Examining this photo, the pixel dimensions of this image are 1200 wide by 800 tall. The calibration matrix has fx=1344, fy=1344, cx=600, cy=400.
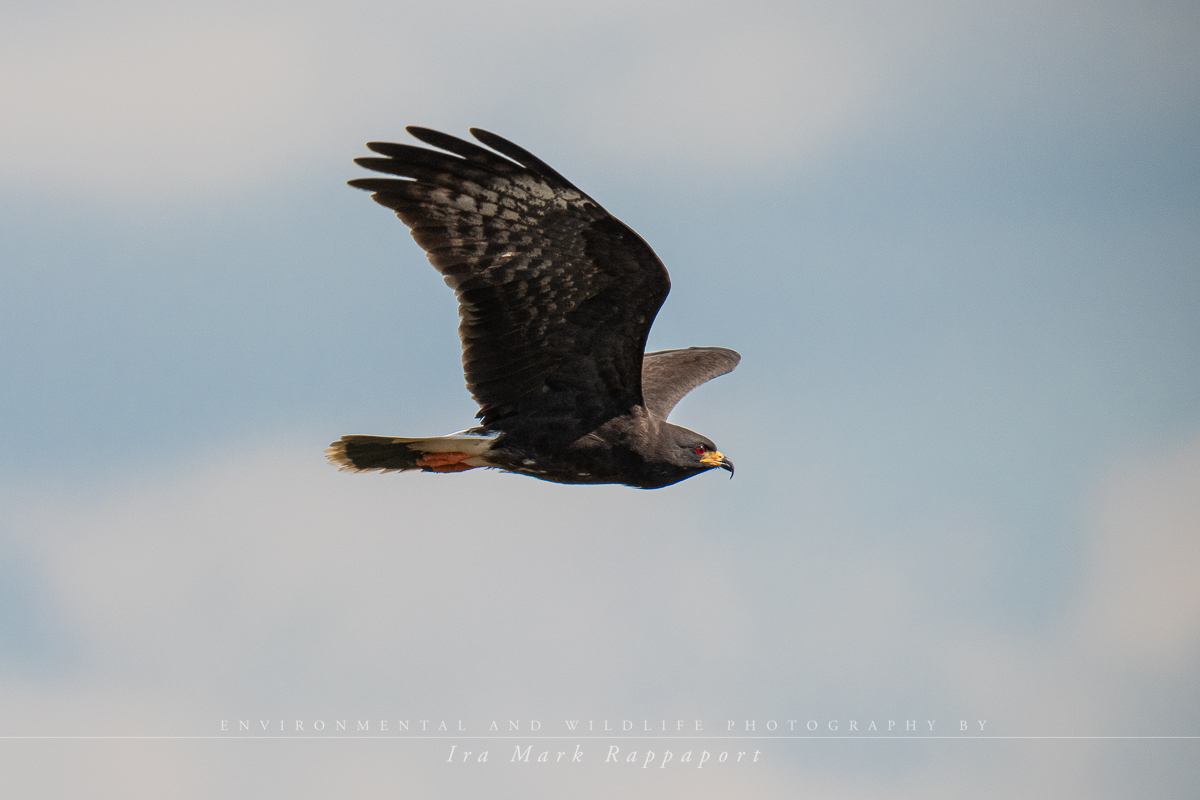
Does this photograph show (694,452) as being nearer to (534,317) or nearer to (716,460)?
(716,460)

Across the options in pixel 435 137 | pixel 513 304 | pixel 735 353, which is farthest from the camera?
pixel 735 353

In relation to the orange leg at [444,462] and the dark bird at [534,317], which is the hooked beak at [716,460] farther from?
the orange leg at [444,462]

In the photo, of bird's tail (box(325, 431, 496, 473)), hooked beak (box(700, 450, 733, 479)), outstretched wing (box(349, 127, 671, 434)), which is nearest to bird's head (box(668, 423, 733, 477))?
hooked beak (box(700, 450, 733, 479))

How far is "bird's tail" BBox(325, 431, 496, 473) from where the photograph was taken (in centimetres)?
1020

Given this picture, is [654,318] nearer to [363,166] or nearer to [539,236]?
[539,236]

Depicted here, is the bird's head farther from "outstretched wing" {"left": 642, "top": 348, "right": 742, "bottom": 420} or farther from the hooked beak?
"outstretched wing" {"left": 642, "top": 348, "right": 742, "bottom": 420}

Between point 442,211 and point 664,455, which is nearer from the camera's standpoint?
point 442,211

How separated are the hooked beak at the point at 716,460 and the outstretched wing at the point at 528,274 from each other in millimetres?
732

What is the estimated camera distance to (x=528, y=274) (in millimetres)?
9383

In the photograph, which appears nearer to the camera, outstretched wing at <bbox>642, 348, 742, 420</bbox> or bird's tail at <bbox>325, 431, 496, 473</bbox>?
bird's tail at <bbox>325, 431, 496, 473</bbox>

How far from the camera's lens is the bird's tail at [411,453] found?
10195 millimetres

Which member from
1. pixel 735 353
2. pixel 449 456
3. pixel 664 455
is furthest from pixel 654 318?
pixel 735 353

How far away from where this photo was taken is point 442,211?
30.1ft

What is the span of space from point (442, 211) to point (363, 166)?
650 mm
